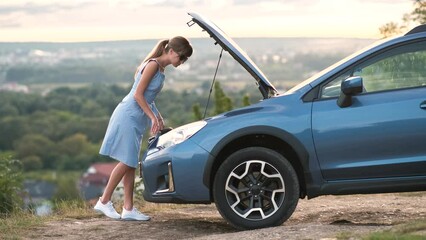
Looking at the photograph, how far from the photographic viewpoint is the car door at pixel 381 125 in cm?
841

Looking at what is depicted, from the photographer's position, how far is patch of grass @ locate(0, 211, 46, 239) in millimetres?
9170

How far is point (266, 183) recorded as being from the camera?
28.3 feet

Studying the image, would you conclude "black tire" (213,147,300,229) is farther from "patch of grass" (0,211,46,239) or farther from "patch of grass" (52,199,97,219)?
"patch of grass" (52,199,97,219)

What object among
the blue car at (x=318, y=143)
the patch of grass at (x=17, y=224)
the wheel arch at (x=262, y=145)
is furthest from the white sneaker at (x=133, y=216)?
the wheel arch at (x=262, y=145)

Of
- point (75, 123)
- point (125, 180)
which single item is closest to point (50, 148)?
point (75, 123)

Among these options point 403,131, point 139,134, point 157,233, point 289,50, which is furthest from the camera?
point 289,50

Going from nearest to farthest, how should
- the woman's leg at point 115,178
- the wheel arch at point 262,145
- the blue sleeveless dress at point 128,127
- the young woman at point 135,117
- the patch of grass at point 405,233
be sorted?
the patch of grass at point 405,233, the wheel arch at point 262,145, the young woman at point 135,117, the blue sleeveless dress at point 128,127, the woman's leg at point 115,178

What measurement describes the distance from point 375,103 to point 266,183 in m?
1.03

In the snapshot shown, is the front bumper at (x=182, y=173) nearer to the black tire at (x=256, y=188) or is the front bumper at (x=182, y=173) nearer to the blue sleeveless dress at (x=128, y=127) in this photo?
the black tire at (x=256, y=188)

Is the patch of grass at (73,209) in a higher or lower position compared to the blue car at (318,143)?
lower

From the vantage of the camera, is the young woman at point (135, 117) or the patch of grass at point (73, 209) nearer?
the young woman at point (135, 117)

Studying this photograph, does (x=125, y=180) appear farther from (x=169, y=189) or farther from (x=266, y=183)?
(x=266, y=183)

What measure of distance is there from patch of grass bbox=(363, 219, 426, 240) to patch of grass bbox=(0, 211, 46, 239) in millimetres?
3098

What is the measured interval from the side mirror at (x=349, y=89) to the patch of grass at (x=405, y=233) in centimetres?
113
